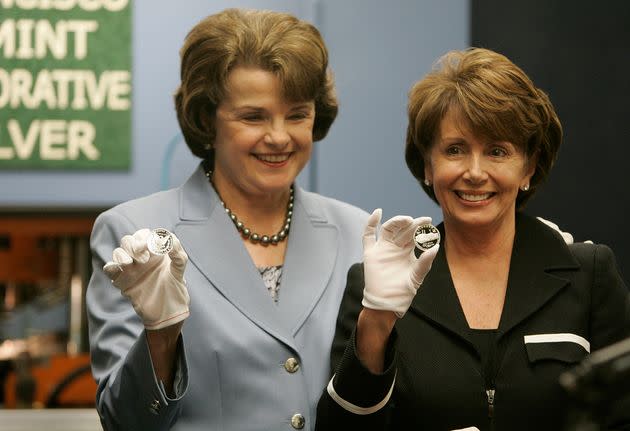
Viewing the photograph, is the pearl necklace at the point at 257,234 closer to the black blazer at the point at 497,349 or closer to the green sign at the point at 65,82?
the black blazer at the point at 497,349

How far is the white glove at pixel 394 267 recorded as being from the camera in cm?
158

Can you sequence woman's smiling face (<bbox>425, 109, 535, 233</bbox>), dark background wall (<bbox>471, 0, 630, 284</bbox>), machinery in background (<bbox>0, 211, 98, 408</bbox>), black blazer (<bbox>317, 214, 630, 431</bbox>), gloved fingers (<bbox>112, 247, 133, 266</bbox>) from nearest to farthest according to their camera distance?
gloved fingers (<bbox>112, 247, 133, 266</bbox>) < black blazer (<bbox>317, 214, 630, 431</bbox>) < woman's smiling face (<bbox>425, 109, 535, 233</bbox>) < dark background wall (<bbox>471, 0, 630, 284</bbox>) < machinery in background (<bbox>0, 211, 98, 408</bbox>)

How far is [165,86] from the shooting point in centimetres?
321

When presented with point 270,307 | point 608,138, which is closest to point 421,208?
point 608,138

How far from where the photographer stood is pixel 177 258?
1509 mm

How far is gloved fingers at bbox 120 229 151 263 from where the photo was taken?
4.84 feet

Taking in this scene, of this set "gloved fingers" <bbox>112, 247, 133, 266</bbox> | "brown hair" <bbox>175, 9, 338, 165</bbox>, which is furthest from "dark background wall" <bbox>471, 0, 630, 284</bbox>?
"gloved fingers" <bbox>112, 247, 133, 266</bbox>

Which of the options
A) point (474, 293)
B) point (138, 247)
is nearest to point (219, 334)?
point (138, 247)

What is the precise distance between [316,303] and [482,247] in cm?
32

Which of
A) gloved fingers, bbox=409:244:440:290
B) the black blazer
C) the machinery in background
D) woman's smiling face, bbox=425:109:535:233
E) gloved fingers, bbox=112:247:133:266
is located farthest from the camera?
the machinery in background

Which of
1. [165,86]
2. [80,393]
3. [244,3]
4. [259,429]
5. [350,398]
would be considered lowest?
[80,393]

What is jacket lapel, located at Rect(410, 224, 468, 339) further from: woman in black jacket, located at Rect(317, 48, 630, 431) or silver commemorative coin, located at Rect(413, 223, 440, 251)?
silver commemorative coin, located at Rect(413, 223, 440, 251)

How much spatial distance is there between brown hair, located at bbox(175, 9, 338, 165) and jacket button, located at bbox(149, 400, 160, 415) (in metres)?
0.59

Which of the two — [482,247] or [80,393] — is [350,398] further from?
[80,393]
